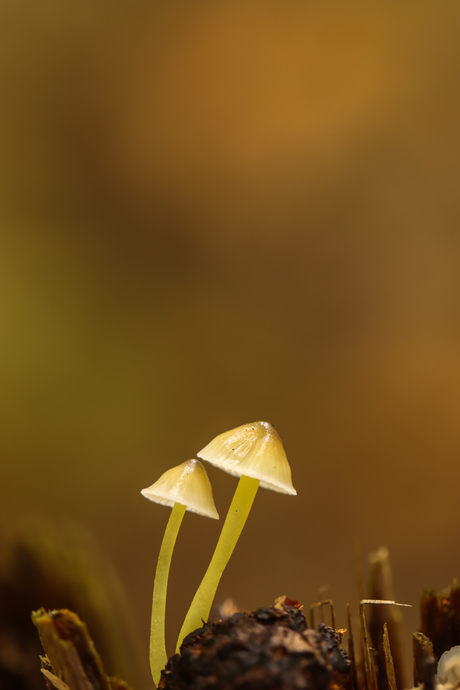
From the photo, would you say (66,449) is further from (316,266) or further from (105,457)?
(316,266)

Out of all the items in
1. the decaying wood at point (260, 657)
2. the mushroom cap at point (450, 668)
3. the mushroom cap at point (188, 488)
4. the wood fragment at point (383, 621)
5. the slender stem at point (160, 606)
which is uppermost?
the mushroom cap at point (188, 488)

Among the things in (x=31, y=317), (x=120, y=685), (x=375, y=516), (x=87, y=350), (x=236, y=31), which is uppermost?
(x=236, y=31)

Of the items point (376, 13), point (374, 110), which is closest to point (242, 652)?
point (374, 110)

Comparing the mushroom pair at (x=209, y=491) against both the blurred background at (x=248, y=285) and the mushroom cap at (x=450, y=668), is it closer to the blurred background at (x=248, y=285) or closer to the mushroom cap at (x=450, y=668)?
the mushroom cap at (x=450, y=668)

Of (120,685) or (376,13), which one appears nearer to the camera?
(120,685)

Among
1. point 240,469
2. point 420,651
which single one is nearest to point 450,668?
point 420,651

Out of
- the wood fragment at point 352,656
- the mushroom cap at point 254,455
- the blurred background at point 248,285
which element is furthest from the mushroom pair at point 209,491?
the blurred background at point 248,285

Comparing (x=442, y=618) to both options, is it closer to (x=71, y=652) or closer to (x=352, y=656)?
(x=352, y=656)
